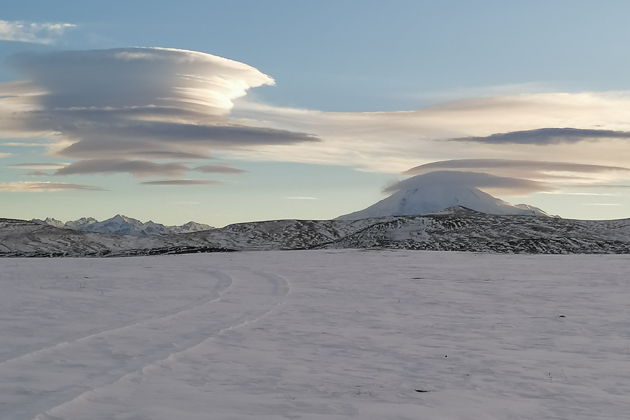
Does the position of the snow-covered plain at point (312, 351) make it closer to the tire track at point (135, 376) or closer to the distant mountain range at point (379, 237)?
the tire track at point (135, 376)

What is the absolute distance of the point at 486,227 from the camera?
13138 centimetres

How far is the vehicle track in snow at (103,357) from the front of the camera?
1045 centimetres

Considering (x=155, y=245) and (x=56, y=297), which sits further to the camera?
(x=155, y=245)

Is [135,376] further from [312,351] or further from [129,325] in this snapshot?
[129,325]

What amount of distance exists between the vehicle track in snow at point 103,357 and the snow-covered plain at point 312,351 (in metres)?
0.04

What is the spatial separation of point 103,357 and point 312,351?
14.8 feet

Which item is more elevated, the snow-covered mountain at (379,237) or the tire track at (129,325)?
the snow-covered mountain at (379,237)

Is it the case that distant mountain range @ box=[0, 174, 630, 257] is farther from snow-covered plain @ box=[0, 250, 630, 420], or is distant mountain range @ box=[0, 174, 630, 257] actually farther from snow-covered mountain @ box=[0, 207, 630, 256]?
snow-covered plain @ box=[0, 250, 630, 420]

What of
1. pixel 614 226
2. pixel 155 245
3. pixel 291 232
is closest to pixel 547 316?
pixel 614 226

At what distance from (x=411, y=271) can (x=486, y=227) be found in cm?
9508

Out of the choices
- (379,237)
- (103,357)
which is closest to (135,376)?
→ (103,357)

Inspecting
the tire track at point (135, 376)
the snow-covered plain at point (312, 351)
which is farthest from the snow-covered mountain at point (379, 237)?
the tire track at point (135, 376)

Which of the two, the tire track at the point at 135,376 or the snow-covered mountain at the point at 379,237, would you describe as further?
the snow-covered mountain at the point at 379,237

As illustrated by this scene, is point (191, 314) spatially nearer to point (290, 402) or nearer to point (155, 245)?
point (290, 402)
